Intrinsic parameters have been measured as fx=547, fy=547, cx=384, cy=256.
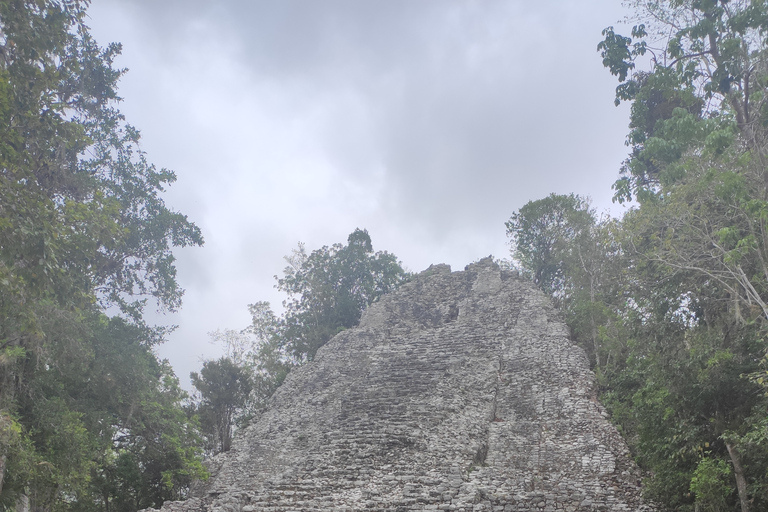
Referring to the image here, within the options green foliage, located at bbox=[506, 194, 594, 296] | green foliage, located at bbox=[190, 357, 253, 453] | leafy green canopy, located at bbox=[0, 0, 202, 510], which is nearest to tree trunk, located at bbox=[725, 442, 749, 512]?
leafy green canopy, located at bbox=[0, 0, 202, 510]

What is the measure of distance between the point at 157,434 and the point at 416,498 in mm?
7505

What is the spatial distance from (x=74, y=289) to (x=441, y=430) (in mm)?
6835

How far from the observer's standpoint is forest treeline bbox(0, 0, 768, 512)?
6.66 meters

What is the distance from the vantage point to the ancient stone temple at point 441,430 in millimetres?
8328

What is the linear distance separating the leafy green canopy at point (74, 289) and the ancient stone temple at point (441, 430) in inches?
85.2

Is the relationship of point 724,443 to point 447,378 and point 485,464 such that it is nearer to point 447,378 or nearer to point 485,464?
point 485,464

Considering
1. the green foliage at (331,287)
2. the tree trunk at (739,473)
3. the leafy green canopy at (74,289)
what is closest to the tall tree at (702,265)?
the tree trunk at (739,473)

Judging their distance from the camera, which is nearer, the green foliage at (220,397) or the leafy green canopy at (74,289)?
the leafy green canopy at (74,289)

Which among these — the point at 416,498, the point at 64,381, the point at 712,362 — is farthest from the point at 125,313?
the point at 712,362

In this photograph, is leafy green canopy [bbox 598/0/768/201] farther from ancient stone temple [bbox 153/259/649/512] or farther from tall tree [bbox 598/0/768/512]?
ancient stone temple [bbox 153/259/649/512]

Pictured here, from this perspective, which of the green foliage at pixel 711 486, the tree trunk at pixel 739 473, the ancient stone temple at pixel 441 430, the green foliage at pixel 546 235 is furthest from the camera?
the green foliage at pixel 546 235

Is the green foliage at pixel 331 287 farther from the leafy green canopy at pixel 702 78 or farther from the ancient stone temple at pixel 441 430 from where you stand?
the leafy green canopy at pixel 702 78

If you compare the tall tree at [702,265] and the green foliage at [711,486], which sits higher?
the tall tree at [702,265]

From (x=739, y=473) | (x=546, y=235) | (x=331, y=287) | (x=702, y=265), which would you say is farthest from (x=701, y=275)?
(x=331, y=287)
